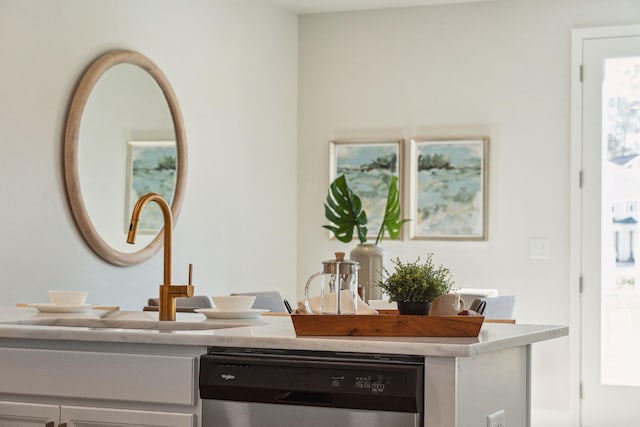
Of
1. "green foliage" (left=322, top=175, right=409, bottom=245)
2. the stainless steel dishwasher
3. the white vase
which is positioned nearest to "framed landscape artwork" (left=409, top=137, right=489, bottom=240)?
"green foliage" (left=322, top=175, right=409, bottom=245)

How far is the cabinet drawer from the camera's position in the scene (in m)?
2.27

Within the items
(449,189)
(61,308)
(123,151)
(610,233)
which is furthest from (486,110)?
(61,308)

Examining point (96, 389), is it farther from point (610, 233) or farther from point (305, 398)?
point (610, 233)

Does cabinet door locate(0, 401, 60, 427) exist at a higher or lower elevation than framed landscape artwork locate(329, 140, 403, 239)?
lower

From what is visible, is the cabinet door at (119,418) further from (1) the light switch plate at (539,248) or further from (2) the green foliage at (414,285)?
(1) the light switch plate at (539,248)

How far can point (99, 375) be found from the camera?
2.35 metres

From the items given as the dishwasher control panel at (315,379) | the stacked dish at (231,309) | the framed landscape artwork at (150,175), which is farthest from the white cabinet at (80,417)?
the framed landscape artwork at (150,175)

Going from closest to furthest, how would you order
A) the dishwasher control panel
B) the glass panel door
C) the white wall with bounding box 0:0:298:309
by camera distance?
the dishwasher control panel → the white wall with bounding box 0:0:298:309 → the glass panel door

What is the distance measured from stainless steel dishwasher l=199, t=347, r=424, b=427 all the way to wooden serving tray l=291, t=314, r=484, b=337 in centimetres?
11

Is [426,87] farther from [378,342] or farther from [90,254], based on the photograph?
[378,342]

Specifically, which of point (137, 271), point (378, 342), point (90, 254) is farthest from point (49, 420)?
point (137, 271)

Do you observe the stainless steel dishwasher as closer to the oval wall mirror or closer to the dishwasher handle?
the dishwasher handle

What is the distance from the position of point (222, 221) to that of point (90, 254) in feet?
4.13

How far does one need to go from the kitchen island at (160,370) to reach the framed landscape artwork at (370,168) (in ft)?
11.7
